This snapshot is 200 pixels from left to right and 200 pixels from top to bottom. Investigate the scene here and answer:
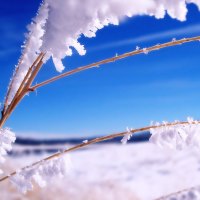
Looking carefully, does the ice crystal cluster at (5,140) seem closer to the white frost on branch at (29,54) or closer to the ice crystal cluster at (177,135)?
the white frost on branch at (29,54)

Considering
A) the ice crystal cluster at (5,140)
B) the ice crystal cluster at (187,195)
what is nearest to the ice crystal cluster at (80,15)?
the ice crystal cluster at (5,140)

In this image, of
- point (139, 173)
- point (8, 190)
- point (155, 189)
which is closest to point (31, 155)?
point (139, 173)

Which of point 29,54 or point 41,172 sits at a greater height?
point 29,54

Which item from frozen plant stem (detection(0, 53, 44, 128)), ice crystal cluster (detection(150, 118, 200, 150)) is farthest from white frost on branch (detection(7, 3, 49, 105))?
ice crystal cluster (detection(150, 118, 200, 150))

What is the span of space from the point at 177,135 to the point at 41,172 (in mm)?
214

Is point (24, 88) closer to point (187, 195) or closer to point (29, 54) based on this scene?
point (29, 54)

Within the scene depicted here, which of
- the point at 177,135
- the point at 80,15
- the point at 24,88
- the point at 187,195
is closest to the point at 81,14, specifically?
the point at 80,15

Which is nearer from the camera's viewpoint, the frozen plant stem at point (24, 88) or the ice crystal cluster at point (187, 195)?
the frozen plant stem at point (24, 88)

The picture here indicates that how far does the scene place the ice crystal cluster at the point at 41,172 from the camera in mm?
691

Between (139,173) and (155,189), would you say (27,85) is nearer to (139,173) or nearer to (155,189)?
(155,189)

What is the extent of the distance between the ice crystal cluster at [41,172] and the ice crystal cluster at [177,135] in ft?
0.47

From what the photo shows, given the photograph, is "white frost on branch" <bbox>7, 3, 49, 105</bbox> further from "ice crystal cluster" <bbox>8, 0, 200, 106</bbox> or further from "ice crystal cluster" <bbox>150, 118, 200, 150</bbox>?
"ice crystal cluster" <bbox>150, 118, 200, 150</bbox>

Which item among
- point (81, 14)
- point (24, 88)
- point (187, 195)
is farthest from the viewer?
point (187, 195)

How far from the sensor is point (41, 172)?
2.31 feet
